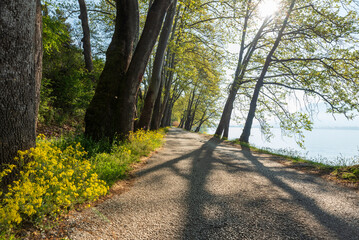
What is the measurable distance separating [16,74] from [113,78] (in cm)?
378

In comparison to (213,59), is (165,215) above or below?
below

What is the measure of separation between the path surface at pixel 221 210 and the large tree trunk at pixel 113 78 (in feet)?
7.74

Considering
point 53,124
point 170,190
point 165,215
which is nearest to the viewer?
point 165,215

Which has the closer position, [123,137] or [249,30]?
[123,137]

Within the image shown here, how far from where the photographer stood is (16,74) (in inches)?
89.1

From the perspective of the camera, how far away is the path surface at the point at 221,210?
2279mm

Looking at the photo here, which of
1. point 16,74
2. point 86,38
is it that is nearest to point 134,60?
point 16,74

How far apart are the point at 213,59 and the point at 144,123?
7154 millimetres

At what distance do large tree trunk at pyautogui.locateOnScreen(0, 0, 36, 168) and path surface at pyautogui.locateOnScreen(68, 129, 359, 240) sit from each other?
4.34ft

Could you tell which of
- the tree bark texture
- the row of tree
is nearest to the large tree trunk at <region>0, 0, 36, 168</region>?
the row of tree

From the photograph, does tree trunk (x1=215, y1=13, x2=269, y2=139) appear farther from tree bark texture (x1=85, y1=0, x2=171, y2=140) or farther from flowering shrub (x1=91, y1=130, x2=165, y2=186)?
flowering shrub (x1=91, y1=130, x2=165, y2=186)

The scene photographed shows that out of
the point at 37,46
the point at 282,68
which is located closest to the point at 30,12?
the point at 37,46

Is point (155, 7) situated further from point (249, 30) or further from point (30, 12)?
point (249, 30)

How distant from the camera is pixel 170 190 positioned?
3.53 m
